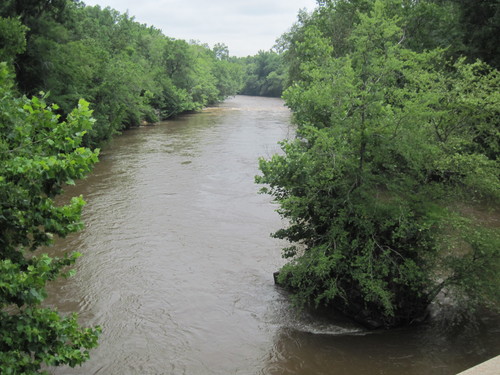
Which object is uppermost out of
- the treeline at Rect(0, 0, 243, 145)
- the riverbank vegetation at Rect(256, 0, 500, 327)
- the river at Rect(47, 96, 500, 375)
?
the treeline at Rect(0, 0, 243, 145)

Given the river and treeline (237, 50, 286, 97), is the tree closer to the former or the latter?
the river

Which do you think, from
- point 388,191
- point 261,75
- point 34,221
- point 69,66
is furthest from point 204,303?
point 261,75

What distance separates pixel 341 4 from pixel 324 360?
23.3 metres

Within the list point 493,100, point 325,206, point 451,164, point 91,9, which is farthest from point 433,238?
point 91,9

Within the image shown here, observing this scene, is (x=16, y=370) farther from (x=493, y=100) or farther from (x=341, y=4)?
(x=341, y=4)

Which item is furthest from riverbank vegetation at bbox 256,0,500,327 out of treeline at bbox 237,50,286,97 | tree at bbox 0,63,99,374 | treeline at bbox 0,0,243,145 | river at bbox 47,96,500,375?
treeline at bbox 237,50,286,97

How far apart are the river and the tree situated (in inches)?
153

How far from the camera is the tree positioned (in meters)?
5.17

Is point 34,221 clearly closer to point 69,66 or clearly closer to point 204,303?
point 204,303

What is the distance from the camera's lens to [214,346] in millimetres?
9922

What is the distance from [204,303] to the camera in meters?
11.6

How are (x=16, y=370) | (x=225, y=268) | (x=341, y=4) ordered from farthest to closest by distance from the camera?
1. (x=341, y=4)
2. (x=225, y=268)
3. (x=16, y=370)

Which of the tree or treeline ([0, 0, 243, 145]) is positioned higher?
treeline ([0, 0, 243, 145])

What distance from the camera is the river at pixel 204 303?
9.32 metres
